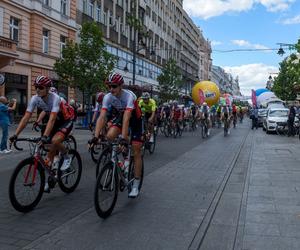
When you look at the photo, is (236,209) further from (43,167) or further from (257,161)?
(257,161)

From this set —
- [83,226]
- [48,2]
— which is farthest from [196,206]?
[48,2]

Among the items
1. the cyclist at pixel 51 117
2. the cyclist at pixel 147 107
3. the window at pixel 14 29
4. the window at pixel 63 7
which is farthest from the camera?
the window at pixel 63 7

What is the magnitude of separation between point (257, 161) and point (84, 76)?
15.9 m

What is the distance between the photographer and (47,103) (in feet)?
23.3

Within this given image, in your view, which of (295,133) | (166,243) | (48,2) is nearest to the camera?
(166,243)

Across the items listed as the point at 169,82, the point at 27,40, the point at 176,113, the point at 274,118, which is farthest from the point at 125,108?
the point at 169,82

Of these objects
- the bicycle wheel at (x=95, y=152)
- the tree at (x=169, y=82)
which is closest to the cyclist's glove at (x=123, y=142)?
the bicycle wheel at (x=95, y=152)

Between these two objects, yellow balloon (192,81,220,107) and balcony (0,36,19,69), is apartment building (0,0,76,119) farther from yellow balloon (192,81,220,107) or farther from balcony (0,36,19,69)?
yellow balloon (192,81,220,107)

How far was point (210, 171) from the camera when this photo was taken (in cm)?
1116

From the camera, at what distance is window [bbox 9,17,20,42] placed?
29.9m

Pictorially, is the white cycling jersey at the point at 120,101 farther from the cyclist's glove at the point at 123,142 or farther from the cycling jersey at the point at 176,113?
the cycling jersey at the point at 176,113

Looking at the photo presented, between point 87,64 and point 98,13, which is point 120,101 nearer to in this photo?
point 87,64

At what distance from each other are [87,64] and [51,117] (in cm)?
2106

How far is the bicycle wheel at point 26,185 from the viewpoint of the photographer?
6234mm
